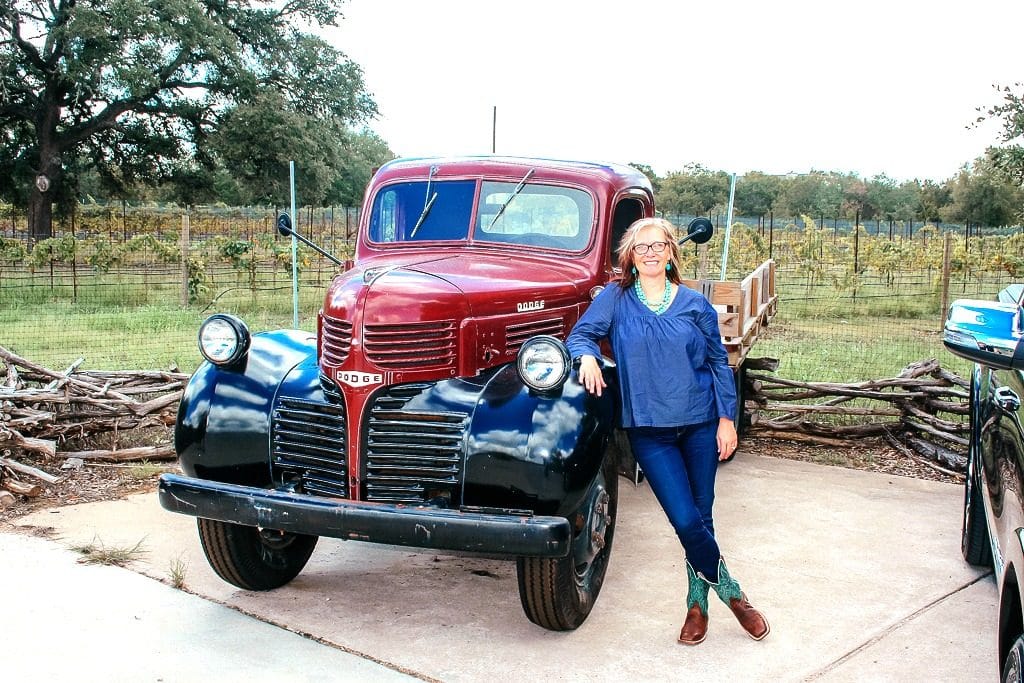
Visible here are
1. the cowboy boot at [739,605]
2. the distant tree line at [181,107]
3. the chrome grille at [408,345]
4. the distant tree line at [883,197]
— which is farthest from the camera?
the distant tree line at [883,197]

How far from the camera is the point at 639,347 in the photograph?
4.14 metres

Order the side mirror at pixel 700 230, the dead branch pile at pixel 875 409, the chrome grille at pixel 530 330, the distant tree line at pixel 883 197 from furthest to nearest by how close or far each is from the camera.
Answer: the distant tree line at pixel 883 197 → the dead branch pile at pixel 875 409 → the side mirror at pixel 700 230 → the chrome grille at pixel 530 330

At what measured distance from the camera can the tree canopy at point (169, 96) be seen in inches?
1081

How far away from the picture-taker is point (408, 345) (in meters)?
4.44

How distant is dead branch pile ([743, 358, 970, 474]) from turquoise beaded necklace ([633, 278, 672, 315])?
439 centimetres

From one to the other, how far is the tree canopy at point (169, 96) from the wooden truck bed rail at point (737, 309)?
903 inches

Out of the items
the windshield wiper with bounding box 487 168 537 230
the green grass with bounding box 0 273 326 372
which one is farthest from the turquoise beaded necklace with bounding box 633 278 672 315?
the green grass with bounding box 0 273 326 372

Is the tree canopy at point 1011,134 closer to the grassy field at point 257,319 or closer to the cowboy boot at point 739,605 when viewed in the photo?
the grassy field at point 257,319

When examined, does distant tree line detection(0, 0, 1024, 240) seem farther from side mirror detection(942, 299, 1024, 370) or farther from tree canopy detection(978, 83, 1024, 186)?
side mirror detection(942, 299, 1024, 370)

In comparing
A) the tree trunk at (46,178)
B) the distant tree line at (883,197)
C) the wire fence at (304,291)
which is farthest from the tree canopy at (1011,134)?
the tree trunk at (46,178)

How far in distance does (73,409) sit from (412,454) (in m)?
4.26

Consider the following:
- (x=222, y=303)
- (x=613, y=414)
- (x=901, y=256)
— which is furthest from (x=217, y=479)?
(x=901, y=256)

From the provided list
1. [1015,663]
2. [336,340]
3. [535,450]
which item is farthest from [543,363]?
[1015,663]

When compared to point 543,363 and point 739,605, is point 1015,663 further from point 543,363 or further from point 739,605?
point 543,363
